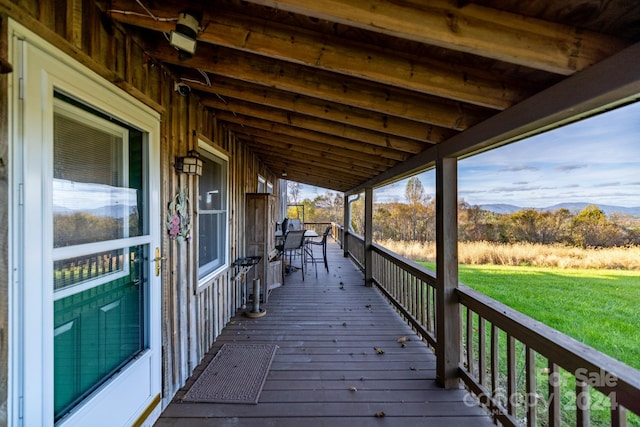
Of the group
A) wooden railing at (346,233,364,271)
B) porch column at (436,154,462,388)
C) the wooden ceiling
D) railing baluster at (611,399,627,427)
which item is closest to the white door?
the wooden ceiling

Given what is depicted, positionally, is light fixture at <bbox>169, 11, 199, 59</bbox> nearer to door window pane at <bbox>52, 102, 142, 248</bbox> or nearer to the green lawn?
door window pane at <bbox>52, 102, 142, 248</bbox>

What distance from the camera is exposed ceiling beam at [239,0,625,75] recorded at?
124 cm

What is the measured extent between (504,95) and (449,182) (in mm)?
903

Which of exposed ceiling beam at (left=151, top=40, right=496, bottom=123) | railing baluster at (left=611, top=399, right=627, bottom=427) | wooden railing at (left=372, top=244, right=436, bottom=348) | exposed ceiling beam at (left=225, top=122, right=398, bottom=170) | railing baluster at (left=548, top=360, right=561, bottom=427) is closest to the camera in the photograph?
railing baluster at (left=611, top=399, right=627, bottom=427)

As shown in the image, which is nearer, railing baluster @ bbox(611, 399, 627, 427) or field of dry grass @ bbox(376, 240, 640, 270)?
railing baluster @ bbox(611, 399, 627, 427)

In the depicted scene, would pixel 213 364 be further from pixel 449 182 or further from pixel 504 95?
pixel 504 95

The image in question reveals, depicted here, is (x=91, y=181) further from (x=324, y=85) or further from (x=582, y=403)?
(x=582, y=403)

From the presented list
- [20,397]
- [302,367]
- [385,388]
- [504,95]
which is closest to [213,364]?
[302,367]

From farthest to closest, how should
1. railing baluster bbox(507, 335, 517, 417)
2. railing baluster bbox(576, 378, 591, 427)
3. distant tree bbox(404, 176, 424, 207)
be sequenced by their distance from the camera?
1. distant tree bbox(404, 176, 424, 207)
2. railing baluster bbox(507, 335, 517, 417)
3. railing baluster bbox(576, 378, 591, 427)

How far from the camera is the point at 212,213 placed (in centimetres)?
336

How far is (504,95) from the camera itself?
169 cm

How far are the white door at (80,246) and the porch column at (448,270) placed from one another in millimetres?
2327

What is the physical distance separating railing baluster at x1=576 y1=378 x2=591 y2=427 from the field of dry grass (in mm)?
857

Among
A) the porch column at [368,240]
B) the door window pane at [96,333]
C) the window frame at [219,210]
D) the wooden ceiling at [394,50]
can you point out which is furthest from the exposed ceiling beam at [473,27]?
the porch column at [368,240]
